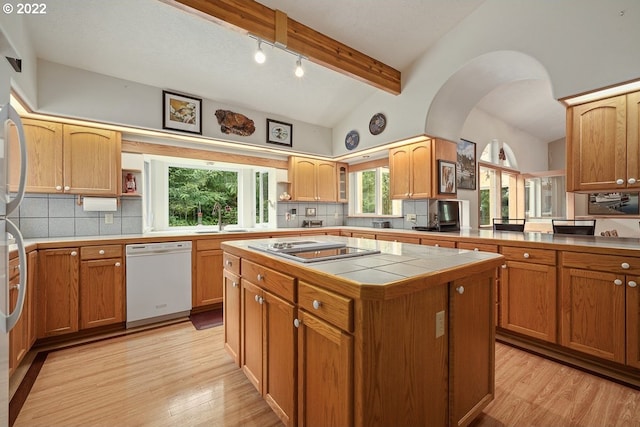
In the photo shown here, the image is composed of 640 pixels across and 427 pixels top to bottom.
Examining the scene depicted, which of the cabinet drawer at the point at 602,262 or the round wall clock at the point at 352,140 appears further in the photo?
the round wall clock at the point at 352,140

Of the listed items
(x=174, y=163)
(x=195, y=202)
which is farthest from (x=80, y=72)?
(x=195, y=202)

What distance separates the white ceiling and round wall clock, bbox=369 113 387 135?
16.5 inches

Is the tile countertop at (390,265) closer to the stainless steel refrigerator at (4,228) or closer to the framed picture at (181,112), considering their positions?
the stainless steel refrigerator at (4,228)

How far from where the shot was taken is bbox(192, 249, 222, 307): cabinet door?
322 centimetres

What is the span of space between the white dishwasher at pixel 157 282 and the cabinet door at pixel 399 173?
2796 millimetres

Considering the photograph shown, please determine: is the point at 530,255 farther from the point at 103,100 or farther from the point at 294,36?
the point at 103,100

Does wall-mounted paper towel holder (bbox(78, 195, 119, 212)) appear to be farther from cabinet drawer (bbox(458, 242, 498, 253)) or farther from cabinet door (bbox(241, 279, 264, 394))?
cabinet drawer (bbox(458, 242, 498, 253))

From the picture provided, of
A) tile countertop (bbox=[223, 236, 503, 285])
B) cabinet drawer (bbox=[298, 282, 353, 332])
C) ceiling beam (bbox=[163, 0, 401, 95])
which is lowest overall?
cabinet drawer (bbox=[298, 282, 353, 332])

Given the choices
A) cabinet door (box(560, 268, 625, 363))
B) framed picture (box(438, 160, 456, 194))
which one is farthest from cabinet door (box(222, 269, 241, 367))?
framed picture (box(438, 160, 456, 194))

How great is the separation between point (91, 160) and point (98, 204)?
46cm

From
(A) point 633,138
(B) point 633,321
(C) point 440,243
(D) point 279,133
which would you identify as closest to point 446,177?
(C) point 440,243

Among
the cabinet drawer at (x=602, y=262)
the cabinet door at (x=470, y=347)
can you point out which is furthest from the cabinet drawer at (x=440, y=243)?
the cabinet door at (x=470, y=347)

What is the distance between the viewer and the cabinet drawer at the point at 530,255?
Answer: 2254 mm

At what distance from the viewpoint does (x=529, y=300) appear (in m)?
2.40
